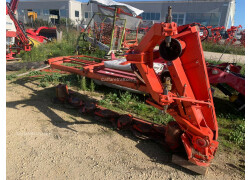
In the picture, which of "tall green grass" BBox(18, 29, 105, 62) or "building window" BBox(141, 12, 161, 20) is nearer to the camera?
"tall green grass" BBox(18, 29, 105, 62)

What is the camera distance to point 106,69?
16.6 feet

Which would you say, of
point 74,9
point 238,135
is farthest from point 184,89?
point 74,9

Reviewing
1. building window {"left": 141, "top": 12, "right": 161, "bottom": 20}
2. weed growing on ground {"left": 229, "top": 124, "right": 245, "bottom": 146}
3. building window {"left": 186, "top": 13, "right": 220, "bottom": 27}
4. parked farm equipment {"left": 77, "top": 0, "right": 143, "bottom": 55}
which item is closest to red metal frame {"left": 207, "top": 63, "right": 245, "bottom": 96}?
weed growing on ground {"left": 229, "top": 124, "right": 245, "bottom": 146}

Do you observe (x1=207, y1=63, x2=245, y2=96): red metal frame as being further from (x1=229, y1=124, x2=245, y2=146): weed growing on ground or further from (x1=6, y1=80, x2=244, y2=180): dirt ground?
(x1=6, y1=80, x2=244, y2=180): dirt ground

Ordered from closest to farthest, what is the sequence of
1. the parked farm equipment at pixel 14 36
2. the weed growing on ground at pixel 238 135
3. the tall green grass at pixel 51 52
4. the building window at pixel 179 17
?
the weed growing on ground at pixel 238 135 → the parked farm equipment at pixel 14 36 → the tall green grass at pixel 51 52 → the building window at pixel 179 17

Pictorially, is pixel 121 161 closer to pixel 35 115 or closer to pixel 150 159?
pixel 150 159

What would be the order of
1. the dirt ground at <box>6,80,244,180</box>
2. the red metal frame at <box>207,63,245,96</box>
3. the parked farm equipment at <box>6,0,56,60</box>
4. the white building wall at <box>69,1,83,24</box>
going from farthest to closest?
the white building wall at <box>69,1,83,24</box>
the parked farm equipment at <box>6,0,56,60</box>
the red metal frame at <box>207,63,245,96</box>
the dirt ground at <box>6,80,244,180</box>

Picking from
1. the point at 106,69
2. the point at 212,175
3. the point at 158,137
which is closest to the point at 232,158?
the point at 212,175

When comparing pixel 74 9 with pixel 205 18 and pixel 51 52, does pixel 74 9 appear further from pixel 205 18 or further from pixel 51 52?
pixel 51 52

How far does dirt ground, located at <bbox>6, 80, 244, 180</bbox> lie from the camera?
268 cm

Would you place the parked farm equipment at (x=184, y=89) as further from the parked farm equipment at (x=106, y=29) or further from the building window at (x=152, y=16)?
the building window at (x=152, y=16)

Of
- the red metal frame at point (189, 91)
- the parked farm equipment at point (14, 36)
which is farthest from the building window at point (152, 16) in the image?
the red metal frame at point (189, 91)

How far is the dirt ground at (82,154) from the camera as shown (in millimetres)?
2676

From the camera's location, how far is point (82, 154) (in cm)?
303
